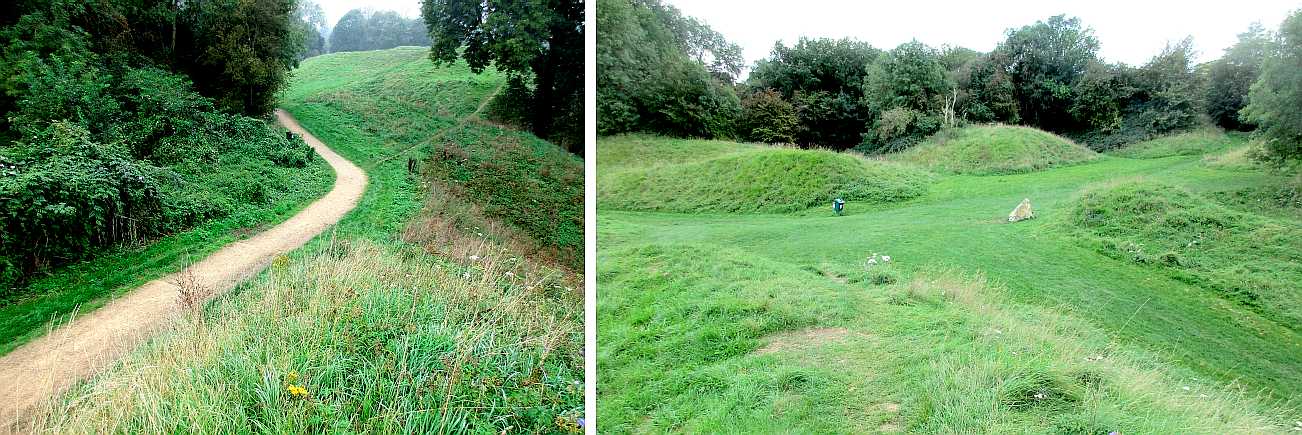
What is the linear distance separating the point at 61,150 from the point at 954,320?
8.90ft

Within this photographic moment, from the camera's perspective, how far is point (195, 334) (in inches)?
70.8

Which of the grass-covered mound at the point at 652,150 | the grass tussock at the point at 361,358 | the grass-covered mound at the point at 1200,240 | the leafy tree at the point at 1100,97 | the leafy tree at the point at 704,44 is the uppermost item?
the leafy tree at the point at 704,44

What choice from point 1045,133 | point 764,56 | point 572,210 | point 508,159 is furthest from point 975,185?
point 508,159

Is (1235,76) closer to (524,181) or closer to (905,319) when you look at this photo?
(905,319)

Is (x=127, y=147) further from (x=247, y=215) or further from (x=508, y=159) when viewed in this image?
(x=508, y=159)

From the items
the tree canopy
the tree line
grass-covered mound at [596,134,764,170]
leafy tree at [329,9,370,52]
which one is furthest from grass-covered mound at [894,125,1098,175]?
leafy tree at [329,9,370,52]

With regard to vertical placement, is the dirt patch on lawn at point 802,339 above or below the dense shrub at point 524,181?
below

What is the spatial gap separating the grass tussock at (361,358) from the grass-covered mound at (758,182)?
62 cm

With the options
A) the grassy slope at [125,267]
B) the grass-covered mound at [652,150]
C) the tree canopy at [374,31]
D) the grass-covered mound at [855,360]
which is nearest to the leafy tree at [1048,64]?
the grass-covered mound at [855,360]

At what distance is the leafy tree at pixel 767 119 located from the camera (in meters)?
2.34

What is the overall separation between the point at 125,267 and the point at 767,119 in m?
2.23

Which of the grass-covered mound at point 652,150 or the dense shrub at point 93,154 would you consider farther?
the grass-covered mound at point 652,150

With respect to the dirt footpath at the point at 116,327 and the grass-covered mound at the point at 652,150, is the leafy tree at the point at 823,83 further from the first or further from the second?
the dirt footpath at the point at 116,327

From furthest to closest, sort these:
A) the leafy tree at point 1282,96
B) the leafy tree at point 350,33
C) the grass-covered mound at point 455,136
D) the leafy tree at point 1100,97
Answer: the grass-covered mound at point 455,136
the leafy tree at point 350,33
the leafy tree at point 1100,97
the leafy tree at point 1282,96
